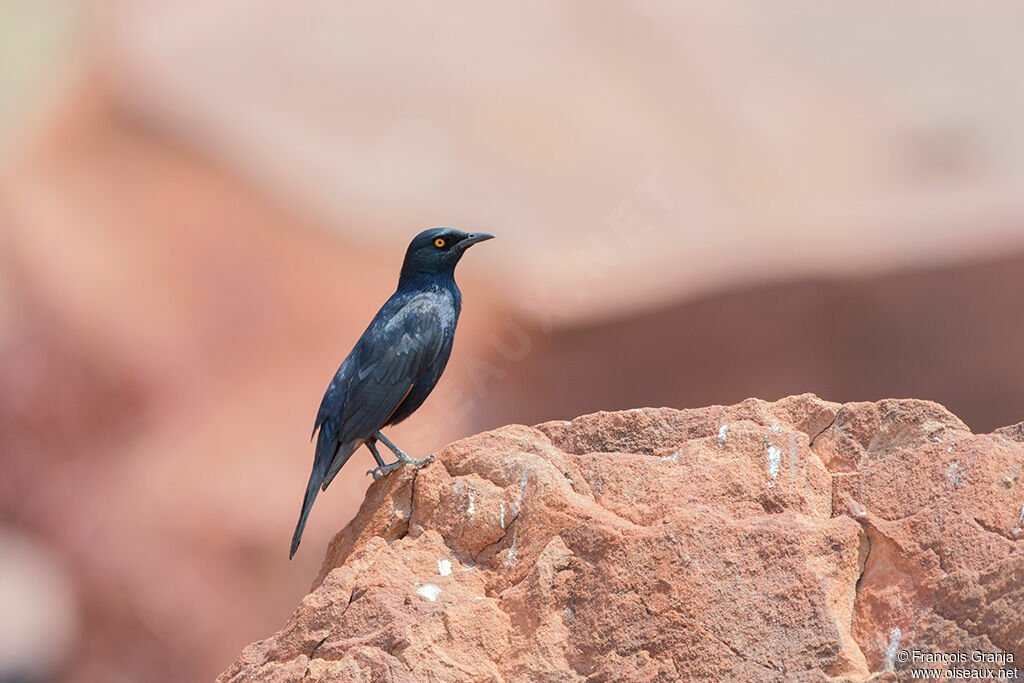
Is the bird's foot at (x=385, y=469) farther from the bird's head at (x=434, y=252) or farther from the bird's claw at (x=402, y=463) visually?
the bird's head at (x=434, y=252)

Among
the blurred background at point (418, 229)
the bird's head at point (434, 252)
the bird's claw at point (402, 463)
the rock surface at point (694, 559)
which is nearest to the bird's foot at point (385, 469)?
the bird's claw at point (402, 463)

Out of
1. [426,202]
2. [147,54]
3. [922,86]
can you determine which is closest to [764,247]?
[922,86]

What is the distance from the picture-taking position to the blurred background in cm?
1584

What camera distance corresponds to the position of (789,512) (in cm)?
Result: 482

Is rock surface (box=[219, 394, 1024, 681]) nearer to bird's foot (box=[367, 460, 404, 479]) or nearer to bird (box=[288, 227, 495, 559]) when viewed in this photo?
bird's foot (box=[367, 460, 404, 479])

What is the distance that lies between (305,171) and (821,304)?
26.6 feet

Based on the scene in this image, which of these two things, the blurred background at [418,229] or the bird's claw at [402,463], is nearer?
the bird's claw at [402,463]

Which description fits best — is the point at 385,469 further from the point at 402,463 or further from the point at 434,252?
the point at 434,252

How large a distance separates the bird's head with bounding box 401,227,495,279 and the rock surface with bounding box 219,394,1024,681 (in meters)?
1.97

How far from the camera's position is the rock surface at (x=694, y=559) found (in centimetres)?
439

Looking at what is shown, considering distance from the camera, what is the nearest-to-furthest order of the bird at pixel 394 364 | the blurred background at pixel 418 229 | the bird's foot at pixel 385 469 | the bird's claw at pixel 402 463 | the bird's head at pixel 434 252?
the bird's claw at pixel 402 463, the bird's foot at pixel 385 469, the bird at pixel 394 364, the bird's head at pixel 434 252, the blurred background at pixel 418 229

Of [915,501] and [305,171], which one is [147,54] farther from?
[915,501]

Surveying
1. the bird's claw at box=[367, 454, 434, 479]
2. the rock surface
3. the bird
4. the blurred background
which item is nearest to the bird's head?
the bird

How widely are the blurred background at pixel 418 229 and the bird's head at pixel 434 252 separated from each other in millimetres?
9199
